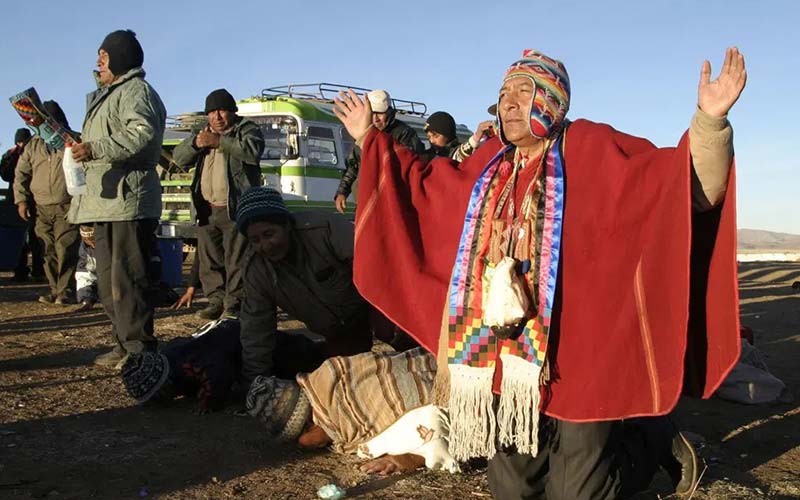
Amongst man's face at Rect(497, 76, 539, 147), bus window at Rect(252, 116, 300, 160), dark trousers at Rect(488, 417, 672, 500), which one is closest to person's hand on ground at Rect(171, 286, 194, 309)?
bus window at Rect(252, 116, 300, 160)

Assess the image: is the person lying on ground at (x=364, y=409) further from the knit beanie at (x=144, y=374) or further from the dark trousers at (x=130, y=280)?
the dark trousers at (x=130, y=280)

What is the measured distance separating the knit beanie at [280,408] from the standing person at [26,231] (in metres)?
8.39

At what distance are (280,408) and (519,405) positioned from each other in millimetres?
1703

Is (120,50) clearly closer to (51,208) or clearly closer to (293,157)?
(51,208)

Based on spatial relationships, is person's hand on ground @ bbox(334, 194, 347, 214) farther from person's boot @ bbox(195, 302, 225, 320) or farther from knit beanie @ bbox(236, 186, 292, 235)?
knit beanie @ bbox(236, 186, 292, 235)

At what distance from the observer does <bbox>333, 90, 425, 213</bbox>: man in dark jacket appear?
7.96 meters

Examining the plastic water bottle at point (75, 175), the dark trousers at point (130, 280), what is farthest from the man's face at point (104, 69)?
the dark trousers at point (130, 280)

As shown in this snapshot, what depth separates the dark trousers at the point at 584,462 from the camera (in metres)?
3.04

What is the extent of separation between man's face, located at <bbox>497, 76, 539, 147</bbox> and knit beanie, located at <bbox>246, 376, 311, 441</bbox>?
6.23ft

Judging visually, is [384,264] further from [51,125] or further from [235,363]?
[51,125]

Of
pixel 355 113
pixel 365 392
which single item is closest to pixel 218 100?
pixel 365 392

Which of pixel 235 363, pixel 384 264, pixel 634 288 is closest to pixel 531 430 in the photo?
pixel 634 288

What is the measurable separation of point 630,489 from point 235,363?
2648 millimetres

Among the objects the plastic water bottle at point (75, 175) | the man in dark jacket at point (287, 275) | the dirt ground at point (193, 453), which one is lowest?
the dirt ground at point (193, 453)
